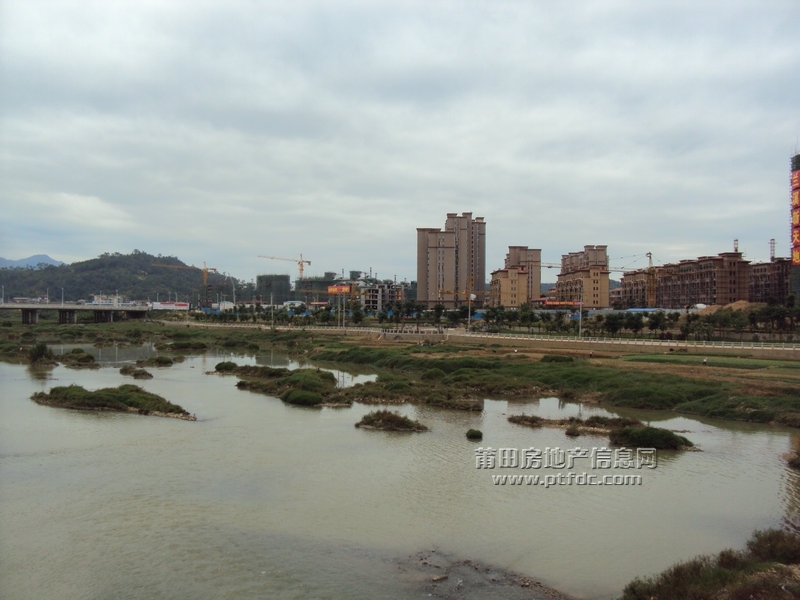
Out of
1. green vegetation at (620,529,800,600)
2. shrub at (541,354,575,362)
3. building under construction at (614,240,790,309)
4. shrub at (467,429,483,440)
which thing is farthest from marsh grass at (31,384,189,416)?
building under construction at (614,240,790,309)

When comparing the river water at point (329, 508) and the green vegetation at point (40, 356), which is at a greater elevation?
the green vegetation at point (40, 356)

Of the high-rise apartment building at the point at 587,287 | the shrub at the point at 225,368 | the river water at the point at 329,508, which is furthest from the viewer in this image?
the high-rise apartment building at the point at 587,287

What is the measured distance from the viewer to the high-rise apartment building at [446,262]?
13788 cm

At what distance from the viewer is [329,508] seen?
1642cm

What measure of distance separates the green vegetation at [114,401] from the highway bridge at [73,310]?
84.2 metres

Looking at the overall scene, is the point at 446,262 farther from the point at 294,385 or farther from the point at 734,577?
the point at 734,577

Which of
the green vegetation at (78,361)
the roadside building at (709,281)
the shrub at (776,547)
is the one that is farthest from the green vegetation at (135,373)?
the roadside building at (709,281)

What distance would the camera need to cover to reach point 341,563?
43.3 feet

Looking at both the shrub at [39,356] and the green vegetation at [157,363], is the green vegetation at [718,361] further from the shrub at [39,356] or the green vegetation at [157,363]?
the shrub at [39,356]

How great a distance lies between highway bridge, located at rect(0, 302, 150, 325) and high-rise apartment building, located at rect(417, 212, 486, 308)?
62154mm

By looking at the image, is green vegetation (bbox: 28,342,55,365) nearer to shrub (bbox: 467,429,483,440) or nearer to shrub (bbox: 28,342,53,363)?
shrub (bbox: 28,342,53,363)

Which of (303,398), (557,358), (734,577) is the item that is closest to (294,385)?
(303,398)

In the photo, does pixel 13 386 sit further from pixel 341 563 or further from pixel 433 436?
pixel 341 563

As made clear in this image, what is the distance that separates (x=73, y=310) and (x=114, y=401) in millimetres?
98121
